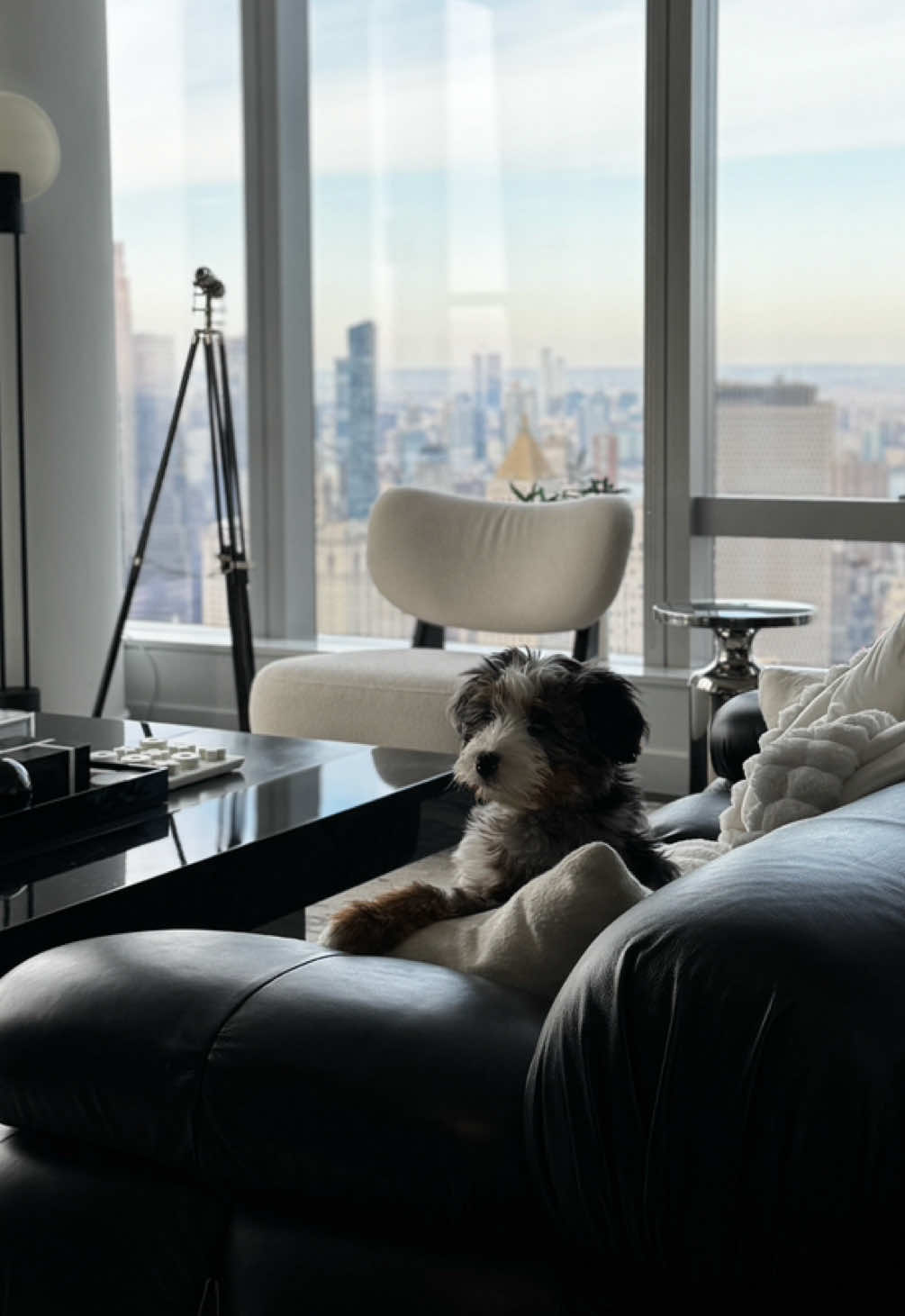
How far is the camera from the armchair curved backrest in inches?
168

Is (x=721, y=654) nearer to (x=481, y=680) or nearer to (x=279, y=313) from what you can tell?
(x=481, y=680)

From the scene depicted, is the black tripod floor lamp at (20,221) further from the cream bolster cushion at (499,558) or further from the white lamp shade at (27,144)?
the cream bolster cushion at (499,558)

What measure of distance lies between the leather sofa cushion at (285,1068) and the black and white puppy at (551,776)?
60cm

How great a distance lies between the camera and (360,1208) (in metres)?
1.14

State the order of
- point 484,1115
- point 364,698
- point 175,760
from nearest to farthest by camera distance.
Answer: point 484,1115, point 175,760, point 364,698

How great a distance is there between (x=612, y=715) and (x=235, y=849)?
0.64 metres

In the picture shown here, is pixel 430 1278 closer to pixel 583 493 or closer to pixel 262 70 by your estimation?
pixel 583 493

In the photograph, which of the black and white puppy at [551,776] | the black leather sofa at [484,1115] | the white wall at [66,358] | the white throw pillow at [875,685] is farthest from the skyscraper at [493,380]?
the black leather sofa at [484,1115]

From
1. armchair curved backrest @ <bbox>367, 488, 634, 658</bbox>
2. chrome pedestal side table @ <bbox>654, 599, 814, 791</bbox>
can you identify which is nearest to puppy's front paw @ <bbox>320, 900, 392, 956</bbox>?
chrome pedestal side table @ <bbox>654, 599, 814, 791</bbox>

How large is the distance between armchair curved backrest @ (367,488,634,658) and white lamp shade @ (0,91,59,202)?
4.71 ft

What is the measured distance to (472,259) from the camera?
541 cm

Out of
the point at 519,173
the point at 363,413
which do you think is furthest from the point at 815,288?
the point at 363,413

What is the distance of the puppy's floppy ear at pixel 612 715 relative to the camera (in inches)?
76.6

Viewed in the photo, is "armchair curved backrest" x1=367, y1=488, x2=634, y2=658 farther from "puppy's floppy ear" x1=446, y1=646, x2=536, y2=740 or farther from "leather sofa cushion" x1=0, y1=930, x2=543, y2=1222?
"leather sofa cushion" x1=0, y1=930, x2=543, y2=1222
